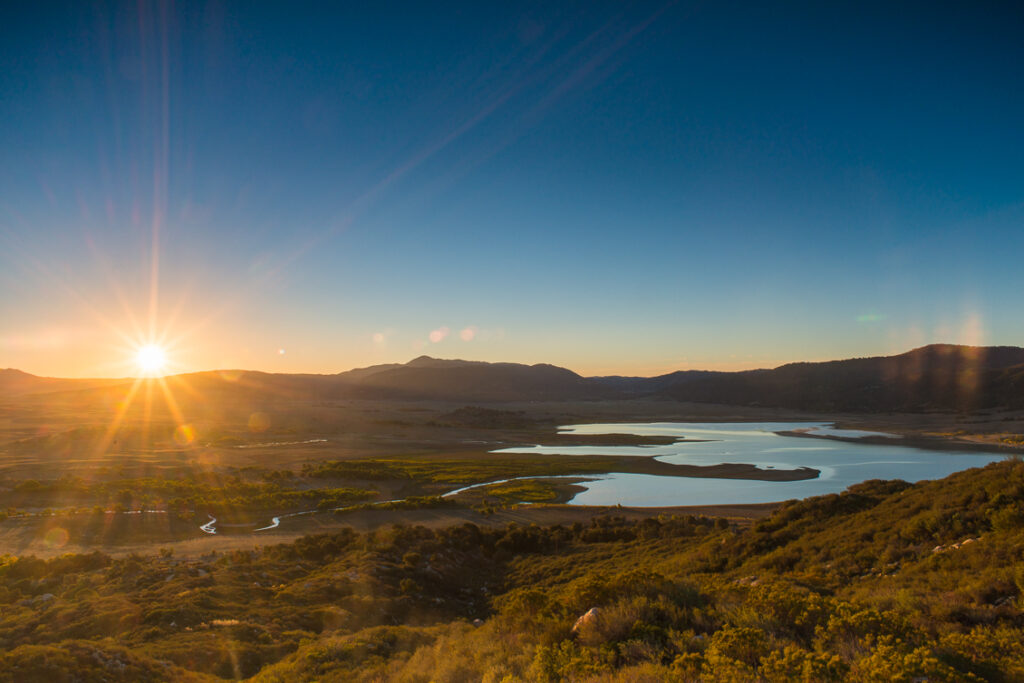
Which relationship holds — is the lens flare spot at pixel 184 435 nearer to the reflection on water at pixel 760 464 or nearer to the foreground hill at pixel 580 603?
the reflection on water at pixel 760 464

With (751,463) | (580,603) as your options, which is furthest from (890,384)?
(580,603)

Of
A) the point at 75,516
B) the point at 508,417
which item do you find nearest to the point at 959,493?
the point at 75,516

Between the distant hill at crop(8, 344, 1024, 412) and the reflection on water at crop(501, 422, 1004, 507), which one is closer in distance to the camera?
the reflection on water at crop(501, 422, 1004, 507)

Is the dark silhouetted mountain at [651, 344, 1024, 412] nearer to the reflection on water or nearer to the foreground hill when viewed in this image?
the reflection on water

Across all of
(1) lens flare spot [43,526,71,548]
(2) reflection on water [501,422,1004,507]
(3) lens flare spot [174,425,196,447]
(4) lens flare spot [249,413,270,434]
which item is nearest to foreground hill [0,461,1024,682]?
(1) lens flare spot [43,526,71,548]

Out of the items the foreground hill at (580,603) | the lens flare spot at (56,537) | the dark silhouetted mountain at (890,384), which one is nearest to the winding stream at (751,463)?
the lens flare spot at (56,537)

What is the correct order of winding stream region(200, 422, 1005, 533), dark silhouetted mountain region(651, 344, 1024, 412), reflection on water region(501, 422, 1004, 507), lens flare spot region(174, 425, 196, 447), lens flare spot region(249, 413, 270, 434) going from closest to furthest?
winding stream region(200, 422, 1005, 533) → reflection on water region(501, 422, 1004, 507) → lens flare spot region(174, 425, 196, 447) → lens flare spot region(249, 413, 270, 434) → dark silhouetted mountain region(651, 344, 1024, 412)
